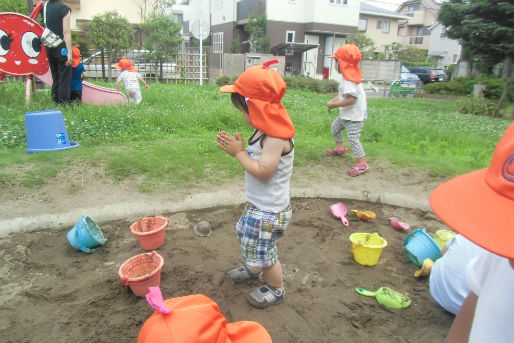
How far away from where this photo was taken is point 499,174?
95 cm

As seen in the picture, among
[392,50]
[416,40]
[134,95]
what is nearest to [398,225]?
[134,95]

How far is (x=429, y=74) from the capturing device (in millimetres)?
22562

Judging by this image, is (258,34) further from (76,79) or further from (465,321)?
(465,321)

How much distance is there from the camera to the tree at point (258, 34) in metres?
22.0

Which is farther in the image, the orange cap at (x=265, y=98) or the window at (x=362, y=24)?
the window at (x=362, y=24)

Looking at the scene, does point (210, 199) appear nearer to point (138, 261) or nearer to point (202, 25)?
point (138, 261)

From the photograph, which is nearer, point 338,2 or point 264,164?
point 264,164

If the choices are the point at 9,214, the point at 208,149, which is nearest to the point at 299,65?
the point at 208,149

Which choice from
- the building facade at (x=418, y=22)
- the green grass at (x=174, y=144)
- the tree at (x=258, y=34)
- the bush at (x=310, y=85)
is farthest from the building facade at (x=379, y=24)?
the green grass at (x=174, y=144)

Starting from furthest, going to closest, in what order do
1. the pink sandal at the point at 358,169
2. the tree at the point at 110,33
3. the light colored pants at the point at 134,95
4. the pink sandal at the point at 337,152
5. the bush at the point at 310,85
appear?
the bush at the point at 310,85
the tree at the point at 110,33
the light colored pants at the point at 134,95
the pink sandal at the point at 337,152
the pink sandal at the point at 358,169

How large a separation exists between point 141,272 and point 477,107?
12602 mm

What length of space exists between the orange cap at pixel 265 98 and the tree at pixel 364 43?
29.9 m

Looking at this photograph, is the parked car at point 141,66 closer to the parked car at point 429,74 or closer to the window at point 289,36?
the window at point 289,36

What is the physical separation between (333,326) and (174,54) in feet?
51.5
